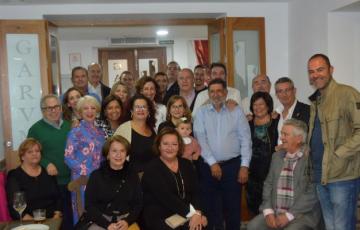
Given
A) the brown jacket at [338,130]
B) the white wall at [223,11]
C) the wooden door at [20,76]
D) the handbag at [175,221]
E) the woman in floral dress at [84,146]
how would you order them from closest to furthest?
the brown jacket at [338,130]
the handbag at [175,221]
the woman in floral dress at [84,146]
the wooden door at [20,76]
the white wall at [223,11]

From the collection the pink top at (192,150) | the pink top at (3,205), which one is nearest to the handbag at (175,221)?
the pink top at (192,150)

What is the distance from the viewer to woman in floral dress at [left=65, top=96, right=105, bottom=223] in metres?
3.10

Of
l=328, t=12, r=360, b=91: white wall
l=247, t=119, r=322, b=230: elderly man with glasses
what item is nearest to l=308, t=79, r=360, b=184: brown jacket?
l=247, t=119, r=322, b=230: elderly man with glasses

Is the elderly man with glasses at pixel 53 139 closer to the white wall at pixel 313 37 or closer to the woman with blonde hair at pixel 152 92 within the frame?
the woman with blonde hair at pixel 152 92

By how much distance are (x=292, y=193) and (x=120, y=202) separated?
48.2 inches

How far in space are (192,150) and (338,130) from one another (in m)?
1.17

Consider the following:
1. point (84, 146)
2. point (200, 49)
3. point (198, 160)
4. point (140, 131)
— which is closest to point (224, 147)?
point (198, 160)

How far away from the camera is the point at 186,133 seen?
3.29 meters

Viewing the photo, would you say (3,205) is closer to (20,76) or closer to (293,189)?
(20,76)

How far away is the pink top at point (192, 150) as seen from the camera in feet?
10.8

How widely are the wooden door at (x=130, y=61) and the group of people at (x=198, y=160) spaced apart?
549cm

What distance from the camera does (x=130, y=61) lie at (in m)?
9.16

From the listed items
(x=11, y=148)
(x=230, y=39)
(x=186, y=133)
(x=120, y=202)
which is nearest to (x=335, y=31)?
(x=230, y=39)

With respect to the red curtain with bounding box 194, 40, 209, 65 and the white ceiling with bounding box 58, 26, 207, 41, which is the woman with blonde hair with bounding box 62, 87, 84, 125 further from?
the red curtain with bounding box 194, 40, 209, 65
